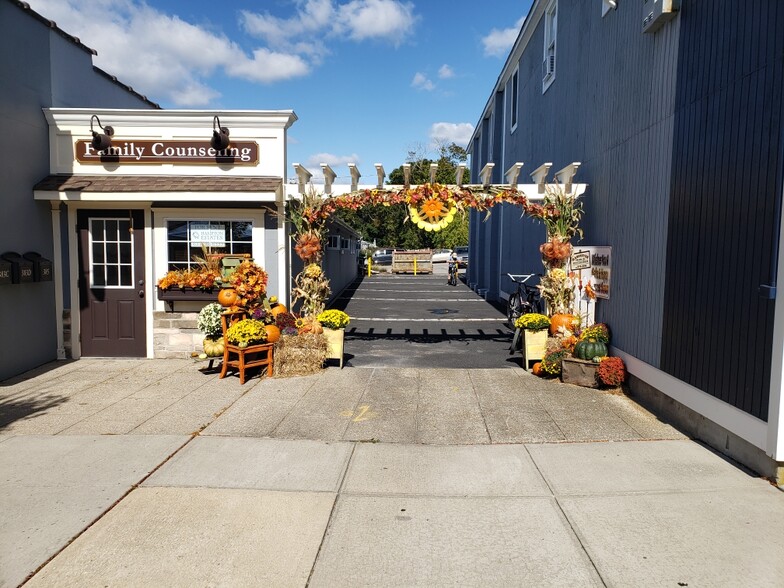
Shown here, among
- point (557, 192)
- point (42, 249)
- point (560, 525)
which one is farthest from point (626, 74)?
point (42, 249)

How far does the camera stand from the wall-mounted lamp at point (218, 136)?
26.5 ft

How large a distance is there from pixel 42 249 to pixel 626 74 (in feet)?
27.9

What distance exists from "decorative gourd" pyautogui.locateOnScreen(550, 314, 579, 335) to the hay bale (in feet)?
10.8

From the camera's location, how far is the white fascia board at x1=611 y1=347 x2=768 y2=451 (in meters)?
4.18

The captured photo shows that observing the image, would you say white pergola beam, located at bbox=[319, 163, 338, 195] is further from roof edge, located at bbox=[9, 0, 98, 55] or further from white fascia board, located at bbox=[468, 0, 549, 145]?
white fascia board, located at bbox=[468, 0, 549, 145]

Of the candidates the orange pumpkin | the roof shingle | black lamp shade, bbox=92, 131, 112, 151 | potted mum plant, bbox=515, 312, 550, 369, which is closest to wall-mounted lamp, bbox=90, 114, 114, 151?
black lamp shade, bbox=92, 131, 112, 151

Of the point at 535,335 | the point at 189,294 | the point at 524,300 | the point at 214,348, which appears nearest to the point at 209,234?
the point at 189,294

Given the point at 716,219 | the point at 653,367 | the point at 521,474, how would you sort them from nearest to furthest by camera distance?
the point at 521,474 < the point at 716,219 < the point at 653,367

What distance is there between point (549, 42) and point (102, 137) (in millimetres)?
8556

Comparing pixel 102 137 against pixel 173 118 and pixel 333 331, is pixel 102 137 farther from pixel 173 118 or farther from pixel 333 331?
pixel 333 331

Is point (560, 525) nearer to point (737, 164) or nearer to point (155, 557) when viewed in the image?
point (155, 557)

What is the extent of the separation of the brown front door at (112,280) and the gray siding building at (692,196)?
273 inches

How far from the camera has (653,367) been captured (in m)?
5.98

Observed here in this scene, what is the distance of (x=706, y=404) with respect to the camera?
486 cm
